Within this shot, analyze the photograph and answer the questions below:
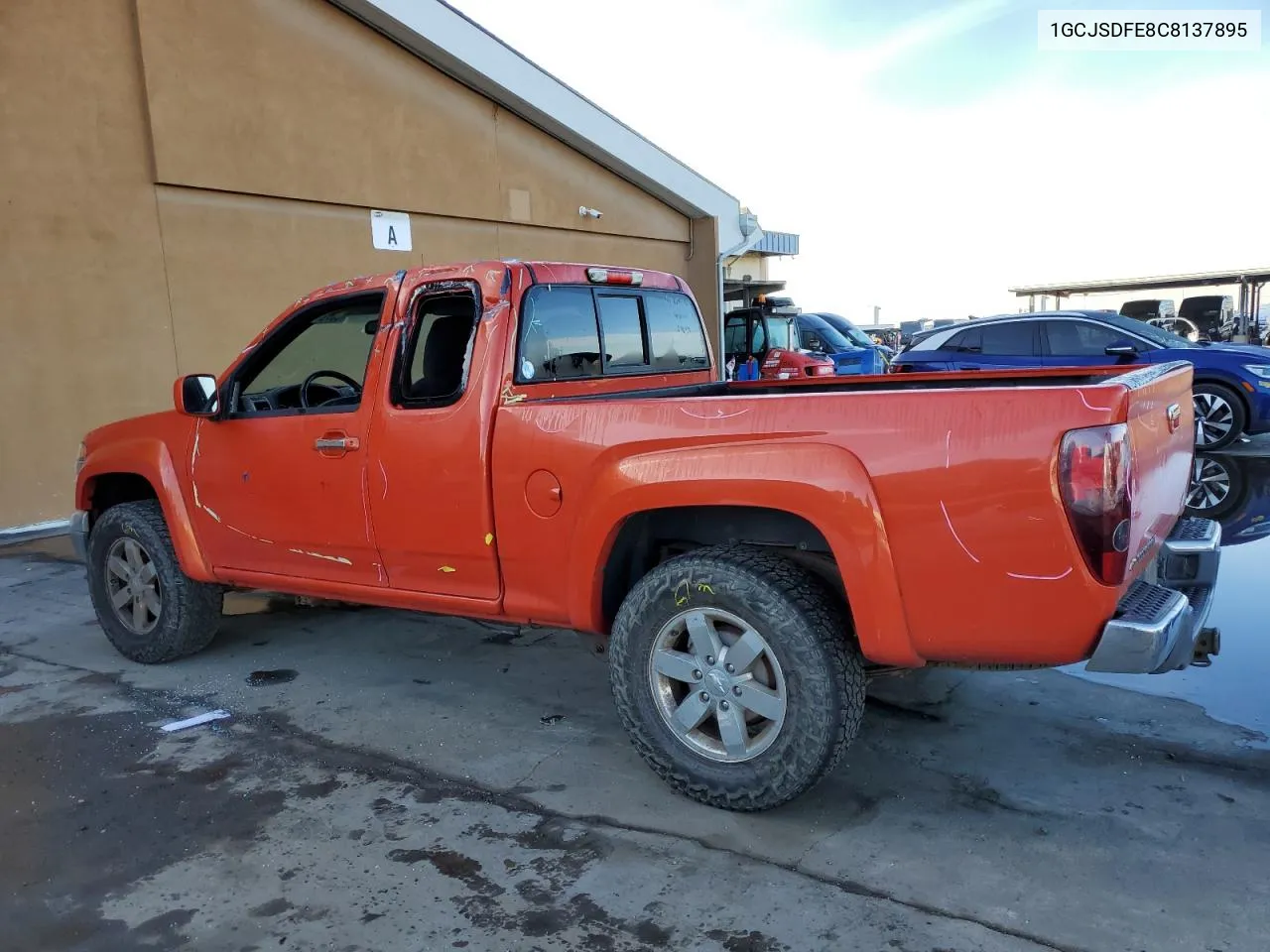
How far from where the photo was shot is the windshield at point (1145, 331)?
10062 millimetres

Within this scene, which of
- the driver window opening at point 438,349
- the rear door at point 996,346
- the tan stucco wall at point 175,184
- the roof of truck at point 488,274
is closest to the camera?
the roof of truck at point 488,274

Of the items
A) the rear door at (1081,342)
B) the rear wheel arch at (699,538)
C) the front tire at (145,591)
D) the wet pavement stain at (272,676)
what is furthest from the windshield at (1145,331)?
the front tire at (145,591)

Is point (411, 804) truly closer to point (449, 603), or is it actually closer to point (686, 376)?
point (449, 603)

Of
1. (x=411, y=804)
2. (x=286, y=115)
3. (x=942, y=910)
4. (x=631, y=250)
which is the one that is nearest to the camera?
(x=942, y=910)

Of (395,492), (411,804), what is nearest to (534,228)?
(395,492)

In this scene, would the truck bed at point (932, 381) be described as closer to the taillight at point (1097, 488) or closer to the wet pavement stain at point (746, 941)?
the taillight at point (1097, 488)

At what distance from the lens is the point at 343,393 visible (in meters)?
4.47

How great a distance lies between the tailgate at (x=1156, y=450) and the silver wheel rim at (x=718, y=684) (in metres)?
1.14

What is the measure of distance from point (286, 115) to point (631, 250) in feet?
22.0

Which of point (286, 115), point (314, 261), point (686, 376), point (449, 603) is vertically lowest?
point (449, 603)

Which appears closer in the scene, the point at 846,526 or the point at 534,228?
the point at 846,526

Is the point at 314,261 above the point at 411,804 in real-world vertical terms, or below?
above

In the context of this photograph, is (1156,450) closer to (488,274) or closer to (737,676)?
(737,676)

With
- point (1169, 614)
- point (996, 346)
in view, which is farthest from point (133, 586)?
point (996, 346)
